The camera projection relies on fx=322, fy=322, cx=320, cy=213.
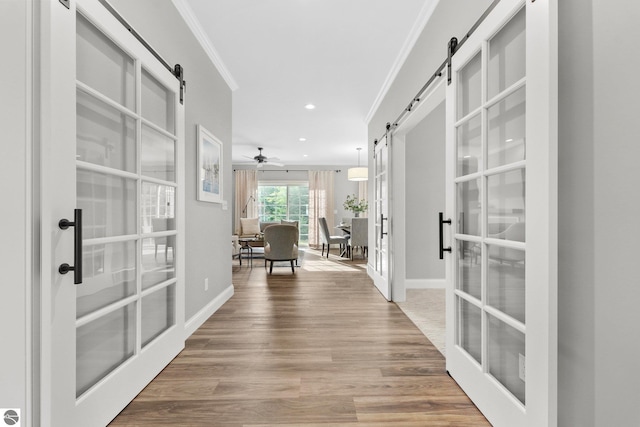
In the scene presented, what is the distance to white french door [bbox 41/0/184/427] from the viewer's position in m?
1.24

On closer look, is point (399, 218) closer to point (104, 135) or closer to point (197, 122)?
point (197, 122)

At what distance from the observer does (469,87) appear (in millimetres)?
1848

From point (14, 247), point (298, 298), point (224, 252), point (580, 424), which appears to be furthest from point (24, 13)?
point (298, 298)

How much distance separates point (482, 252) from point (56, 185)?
1.92 m

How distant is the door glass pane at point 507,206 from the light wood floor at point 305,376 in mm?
946

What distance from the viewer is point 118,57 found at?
173 centimetres

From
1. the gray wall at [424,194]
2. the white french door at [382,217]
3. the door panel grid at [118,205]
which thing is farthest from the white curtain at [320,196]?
the door panel grid at [118,205]

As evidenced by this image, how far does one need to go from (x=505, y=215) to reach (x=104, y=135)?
6.52 ft

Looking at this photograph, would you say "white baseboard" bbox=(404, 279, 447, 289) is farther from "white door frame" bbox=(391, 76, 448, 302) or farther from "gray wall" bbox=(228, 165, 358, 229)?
"gray wall" bbox=(228, 165, 358, 229)

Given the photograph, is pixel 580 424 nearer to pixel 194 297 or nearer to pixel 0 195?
pixel 0 195

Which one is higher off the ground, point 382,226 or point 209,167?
point 209,167

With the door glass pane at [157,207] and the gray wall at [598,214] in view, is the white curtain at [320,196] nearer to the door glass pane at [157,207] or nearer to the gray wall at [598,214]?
the door glass pane at [157,207]

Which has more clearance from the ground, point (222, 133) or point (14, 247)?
point (222, 133)

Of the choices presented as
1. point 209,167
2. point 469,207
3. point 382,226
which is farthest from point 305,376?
point 382,226
